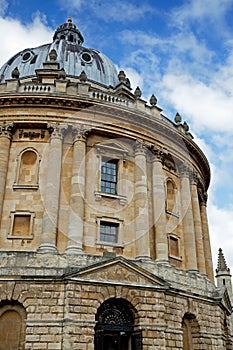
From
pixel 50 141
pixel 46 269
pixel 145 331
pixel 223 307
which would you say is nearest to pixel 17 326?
pixel 46 269

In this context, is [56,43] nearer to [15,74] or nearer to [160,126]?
[15,74]

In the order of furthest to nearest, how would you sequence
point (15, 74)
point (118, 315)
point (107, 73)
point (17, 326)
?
point (107, 73) < point (15, 74) < point (118, 315) < point (17, 326)

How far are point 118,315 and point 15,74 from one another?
16219mm

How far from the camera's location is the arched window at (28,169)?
23.3m

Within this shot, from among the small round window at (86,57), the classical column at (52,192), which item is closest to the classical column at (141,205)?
the classical column at (52,192)

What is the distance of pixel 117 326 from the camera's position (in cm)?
2042

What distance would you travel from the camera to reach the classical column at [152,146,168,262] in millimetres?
23875

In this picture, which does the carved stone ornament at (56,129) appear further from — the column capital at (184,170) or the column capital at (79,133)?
the column capital at (184,170)

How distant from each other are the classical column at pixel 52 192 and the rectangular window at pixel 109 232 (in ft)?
9.35

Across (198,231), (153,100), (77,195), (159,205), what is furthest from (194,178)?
(77,195)

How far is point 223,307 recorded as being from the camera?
88.2 feet

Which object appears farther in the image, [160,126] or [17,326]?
[160,126]

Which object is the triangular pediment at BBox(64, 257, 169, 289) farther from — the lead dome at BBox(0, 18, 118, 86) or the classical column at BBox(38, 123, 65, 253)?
the lead dome at BBox(0, 18, 118, 86)

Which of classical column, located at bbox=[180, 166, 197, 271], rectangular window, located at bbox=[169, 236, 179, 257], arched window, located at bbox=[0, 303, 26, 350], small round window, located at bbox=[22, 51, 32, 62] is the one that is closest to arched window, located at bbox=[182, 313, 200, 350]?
classical column, located at bbox=[180, 166, 197, 271]
